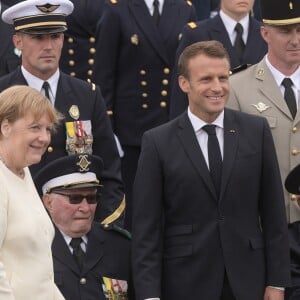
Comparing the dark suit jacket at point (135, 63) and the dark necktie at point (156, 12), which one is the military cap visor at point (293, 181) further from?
the dark necktie at point (156, 12)

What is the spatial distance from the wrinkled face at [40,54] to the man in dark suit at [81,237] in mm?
598

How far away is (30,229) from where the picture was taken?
603cm

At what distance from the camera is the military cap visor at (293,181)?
7535 millimetres

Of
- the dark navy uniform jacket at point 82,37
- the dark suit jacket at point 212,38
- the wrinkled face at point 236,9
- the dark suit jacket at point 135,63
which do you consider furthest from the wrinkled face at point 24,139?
the dark navy uniform jacket at point 82,37

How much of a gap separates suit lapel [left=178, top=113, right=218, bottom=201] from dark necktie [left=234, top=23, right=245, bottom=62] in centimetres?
198

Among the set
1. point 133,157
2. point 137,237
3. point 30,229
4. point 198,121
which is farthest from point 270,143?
point 133,157

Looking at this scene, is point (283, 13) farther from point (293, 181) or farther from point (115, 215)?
point (115, 215)

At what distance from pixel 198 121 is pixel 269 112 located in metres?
0.68

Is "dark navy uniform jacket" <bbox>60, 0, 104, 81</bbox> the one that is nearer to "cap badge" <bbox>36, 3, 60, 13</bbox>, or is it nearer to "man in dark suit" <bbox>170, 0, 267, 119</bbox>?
"man in dark suit" <bbox>170, 0, 267, 119</bbox>

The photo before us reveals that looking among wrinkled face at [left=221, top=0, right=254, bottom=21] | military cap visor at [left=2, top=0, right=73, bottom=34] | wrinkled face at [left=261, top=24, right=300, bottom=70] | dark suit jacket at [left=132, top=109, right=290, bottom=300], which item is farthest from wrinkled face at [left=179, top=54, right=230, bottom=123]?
wrinkled face at [left=221, top=0, right=254, bottom=21]

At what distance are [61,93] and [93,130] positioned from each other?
306mm

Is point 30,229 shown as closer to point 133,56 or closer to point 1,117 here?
point 1,117

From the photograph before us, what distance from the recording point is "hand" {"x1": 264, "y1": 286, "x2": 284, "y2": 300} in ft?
23.8

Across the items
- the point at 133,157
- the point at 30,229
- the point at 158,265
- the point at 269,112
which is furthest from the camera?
the point at 133,157
